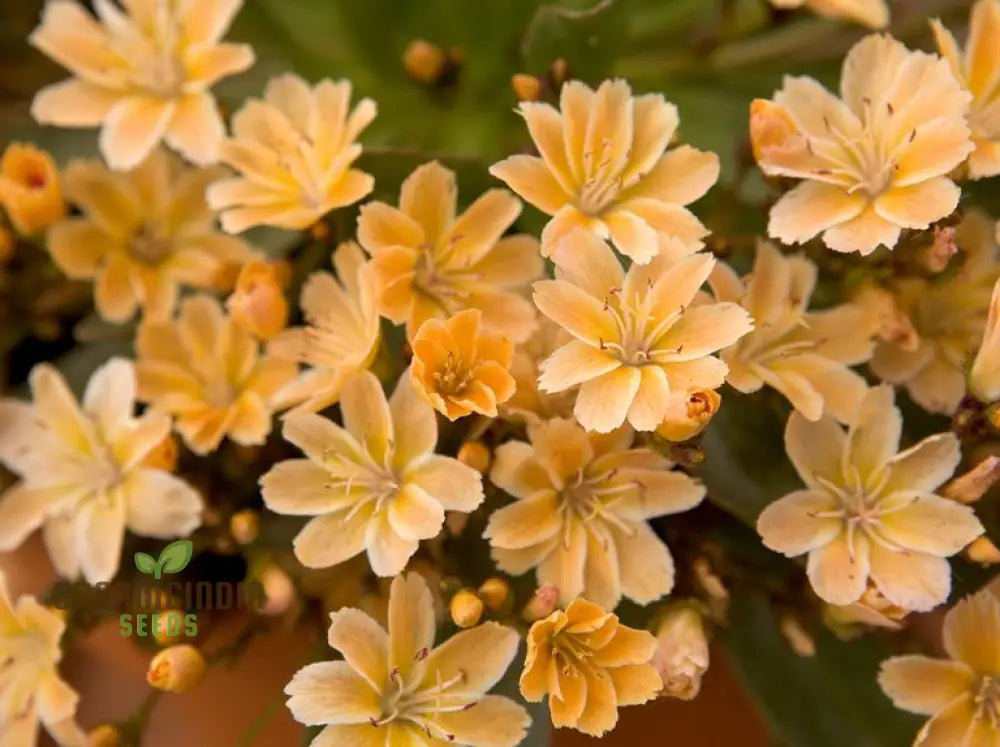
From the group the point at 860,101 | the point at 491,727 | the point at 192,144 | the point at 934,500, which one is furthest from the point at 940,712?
the point at 192,144

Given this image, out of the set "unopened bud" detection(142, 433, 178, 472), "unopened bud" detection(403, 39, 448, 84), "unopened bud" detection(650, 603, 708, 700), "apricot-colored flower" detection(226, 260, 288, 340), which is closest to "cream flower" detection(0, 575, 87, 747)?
"unopened bud" detection(142, 433, 178, 472)

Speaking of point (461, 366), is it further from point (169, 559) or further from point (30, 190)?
point (30, 190)

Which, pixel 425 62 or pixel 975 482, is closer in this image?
pixel 975 482

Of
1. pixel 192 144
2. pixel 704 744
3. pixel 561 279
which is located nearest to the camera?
pixel 561 279

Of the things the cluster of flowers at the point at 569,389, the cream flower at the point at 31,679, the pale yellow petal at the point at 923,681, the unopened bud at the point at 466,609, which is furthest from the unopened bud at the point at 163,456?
the pale yellow petal at the point at 923,681

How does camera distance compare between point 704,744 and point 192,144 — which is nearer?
point 192,144

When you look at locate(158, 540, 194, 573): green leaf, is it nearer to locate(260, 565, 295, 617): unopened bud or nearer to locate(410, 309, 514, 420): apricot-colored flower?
locate(260, 565, 295, 617): unopened bud

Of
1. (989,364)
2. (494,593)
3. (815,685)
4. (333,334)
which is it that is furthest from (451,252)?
(815,685)

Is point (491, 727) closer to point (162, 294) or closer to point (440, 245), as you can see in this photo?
point (440, 245)
